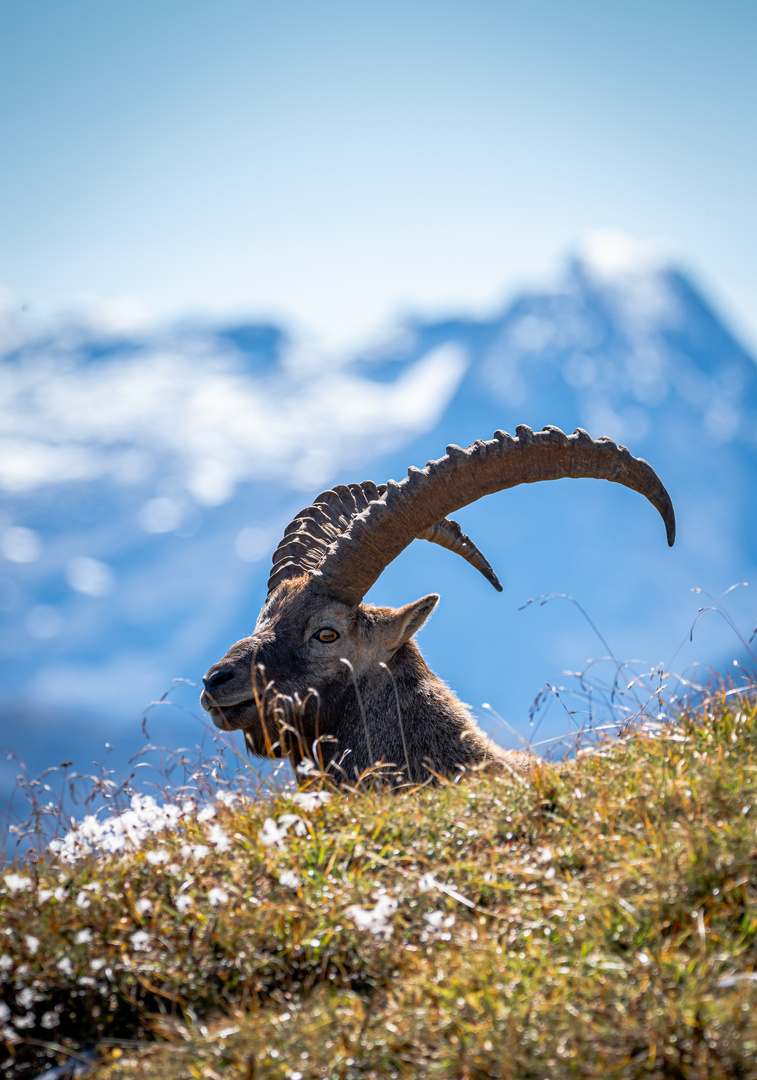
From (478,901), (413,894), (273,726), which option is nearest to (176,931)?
(413,894)

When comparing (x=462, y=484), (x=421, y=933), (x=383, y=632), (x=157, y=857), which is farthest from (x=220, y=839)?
(x=462, y=484)

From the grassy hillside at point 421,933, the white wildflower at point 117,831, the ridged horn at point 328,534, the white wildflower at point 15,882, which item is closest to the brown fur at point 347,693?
the ridged horn at point 328,534

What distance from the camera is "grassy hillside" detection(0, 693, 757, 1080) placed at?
2.64 m

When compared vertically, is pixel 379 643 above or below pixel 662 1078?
above

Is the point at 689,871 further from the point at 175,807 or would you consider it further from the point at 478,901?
the point at 175,807

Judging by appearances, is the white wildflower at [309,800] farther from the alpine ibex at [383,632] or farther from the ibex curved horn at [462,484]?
the ibex curved horn at [462,484]

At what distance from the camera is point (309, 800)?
417 centimetres

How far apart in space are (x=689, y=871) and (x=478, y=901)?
0.92 meters

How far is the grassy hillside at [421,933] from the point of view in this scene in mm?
2637

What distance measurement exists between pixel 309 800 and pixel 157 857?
0.79 meters

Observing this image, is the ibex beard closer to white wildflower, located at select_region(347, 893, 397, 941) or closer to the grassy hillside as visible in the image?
the grassy hillside

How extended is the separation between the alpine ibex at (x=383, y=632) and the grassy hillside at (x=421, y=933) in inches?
76.9

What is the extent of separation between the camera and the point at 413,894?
3.55 meters

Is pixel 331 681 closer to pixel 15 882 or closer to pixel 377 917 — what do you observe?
pixel 15 882
